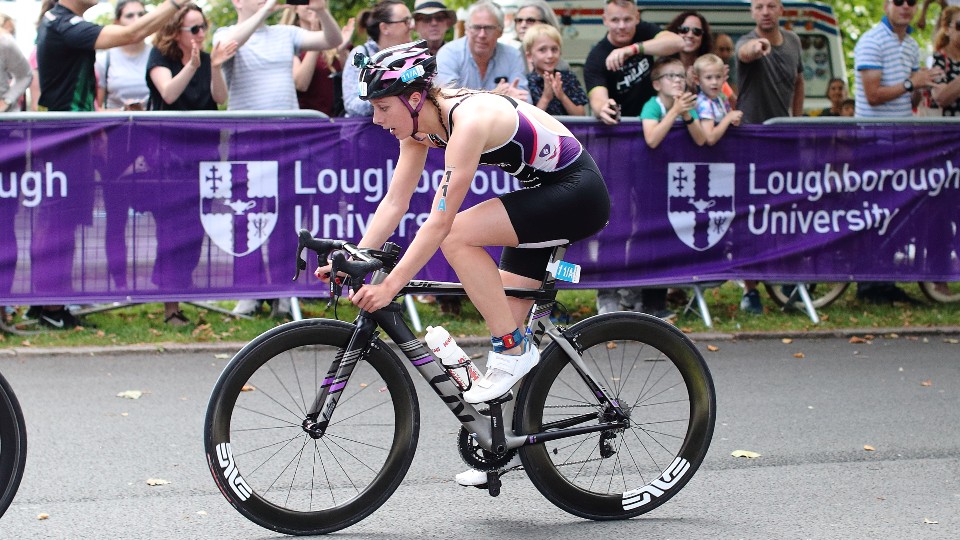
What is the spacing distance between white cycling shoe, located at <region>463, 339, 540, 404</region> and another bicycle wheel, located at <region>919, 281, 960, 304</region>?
679 centimetres

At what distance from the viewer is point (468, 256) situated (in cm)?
514

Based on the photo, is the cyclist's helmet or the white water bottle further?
the white water bottle

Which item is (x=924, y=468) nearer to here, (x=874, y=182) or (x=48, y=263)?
(x=874, y=182)

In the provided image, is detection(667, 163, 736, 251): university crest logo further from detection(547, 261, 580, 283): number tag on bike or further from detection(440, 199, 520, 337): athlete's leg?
detection(440, 199, 520, 337): athlete's leg

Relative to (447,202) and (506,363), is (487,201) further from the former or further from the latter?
(506,363)

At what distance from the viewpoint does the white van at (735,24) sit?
15.5 meters

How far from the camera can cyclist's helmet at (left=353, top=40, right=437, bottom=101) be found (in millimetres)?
4891

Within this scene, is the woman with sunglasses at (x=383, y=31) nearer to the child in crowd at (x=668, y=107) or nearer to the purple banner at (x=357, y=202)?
the purple banner at (x=357, y=202)

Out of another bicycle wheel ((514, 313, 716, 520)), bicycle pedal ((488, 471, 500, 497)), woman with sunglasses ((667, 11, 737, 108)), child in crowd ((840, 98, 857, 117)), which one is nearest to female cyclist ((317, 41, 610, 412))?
another bicycle wheel ((514, 313, 716, 520))

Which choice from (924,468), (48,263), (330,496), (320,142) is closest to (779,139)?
(320,142)

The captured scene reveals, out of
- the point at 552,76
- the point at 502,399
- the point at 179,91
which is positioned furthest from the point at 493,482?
the point at 179,91

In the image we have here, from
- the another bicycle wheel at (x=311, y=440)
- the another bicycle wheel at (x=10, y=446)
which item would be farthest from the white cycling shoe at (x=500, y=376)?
the another bicycle wheel at (x=10, y=446)

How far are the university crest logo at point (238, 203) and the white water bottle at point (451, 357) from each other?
453cm

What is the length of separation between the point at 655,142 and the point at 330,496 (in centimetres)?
535
